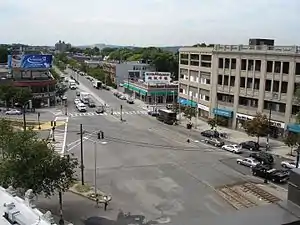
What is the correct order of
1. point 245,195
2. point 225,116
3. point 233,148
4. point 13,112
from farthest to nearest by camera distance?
point 13,112
point 225,116
point 233,148
point 245,195

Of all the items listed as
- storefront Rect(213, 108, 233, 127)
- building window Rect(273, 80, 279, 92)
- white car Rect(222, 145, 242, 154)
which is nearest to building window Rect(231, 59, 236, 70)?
storefront Rect(213, 108, 233, 127)

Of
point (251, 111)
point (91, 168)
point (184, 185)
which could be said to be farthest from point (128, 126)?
point (184, 185)

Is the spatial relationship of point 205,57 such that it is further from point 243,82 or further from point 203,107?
point 243,82

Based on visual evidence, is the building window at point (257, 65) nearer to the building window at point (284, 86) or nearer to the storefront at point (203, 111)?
the building window at point (284, 86)

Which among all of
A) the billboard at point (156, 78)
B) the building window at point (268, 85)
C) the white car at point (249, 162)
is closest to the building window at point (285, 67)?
the building window at point (268, 85)

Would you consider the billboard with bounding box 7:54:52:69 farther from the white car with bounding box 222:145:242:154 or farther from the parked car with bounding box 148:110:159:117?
the white car with bounding box 222:145:242:154

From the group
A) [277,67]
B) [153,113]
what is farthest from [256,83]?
[153,113]

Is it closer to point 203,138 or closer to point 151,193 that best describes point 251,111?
point 203,138
